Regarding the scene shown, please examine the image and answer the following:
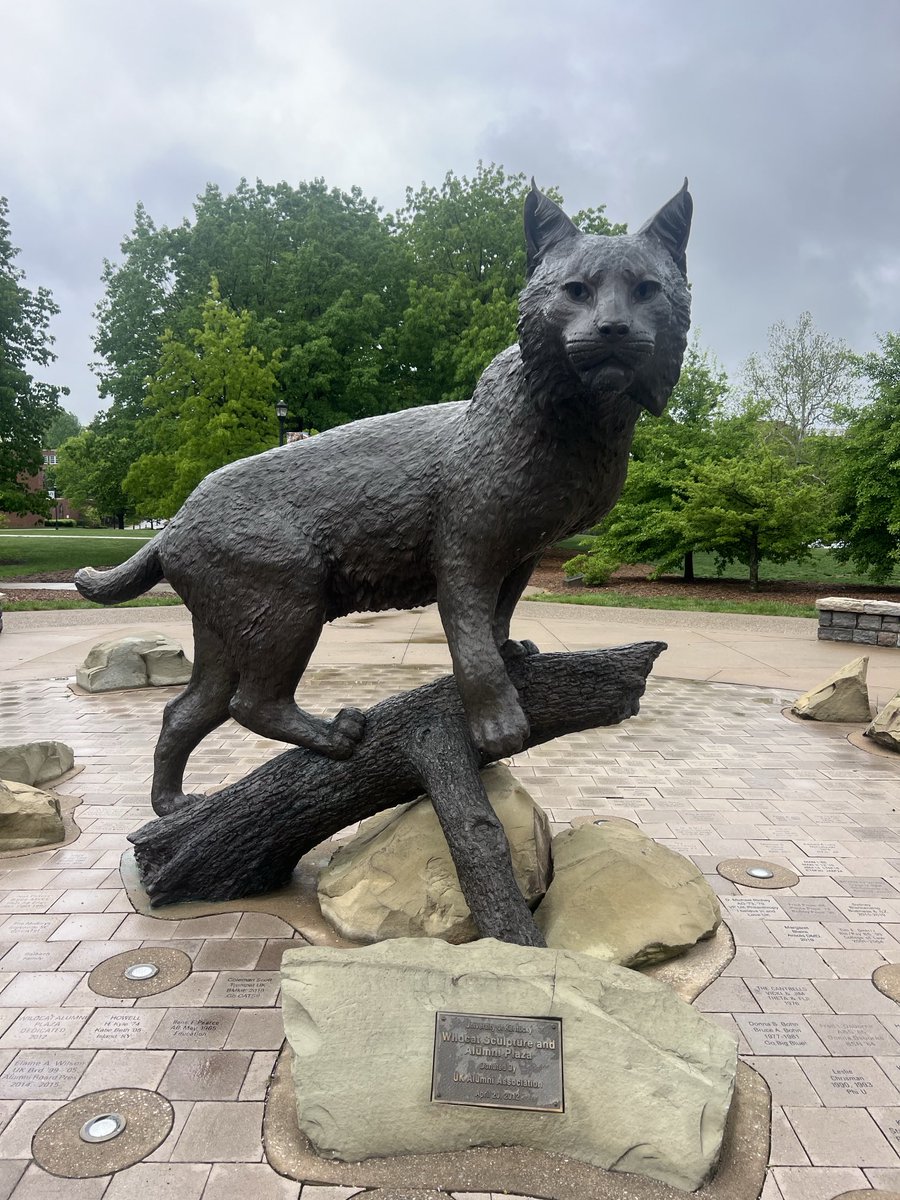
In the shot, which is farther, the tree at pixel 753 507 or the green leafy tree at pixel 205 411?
the green leafy tree at pixel 205 411

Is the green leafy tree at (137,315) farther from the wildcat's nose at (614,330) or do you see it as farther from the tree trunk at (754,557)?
the wildcat's nose at (614,330)

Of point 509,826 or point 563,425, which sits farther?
point 509,826

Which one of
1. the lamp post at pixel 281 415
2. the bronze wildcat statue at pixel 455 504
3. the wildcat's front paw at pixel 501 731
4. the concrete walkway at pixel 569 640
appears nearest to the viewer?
the bronze wildcat statue at pixel 455 504

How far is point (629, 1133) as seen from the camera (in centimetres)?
217

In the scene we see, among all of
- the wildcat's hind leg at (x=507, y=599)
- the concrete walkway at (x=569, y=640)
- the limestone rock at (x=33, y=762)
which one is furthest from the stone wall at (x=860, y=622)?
the limestone rock at (x=33, y=762)

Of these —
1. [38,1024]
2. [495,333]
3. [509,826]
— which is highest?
[495,333]

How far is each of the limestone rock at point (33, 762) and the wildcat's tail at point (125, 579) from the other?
2.16 meters

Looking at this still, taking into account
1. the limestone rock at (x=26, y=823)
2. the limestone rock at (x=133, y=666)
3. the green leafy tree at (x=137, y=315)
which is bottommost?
the limestone rock at (x=26, y=823)

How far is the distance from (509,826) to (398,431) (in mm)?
1814

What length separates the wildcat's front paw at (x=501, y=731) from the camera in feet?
9.55

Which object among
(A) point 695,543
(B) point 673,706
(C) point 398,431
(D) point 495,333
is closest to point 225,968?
(C) point 398,431

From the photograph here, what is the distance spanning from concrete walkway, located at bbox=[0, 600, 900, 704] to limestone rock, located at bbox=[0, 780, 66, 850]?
5.01 meters

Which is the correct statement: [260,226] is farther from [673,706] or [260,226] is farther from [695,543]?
[673,706]

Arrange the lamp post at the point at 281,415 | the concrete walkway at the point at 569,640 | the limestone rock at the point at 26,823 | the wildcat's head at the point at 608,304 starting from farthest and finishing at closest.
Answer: the lamp post at the point at 281,415 → the concrete walkway at the point at 569,640 → the limestone rock at the point at 26,823 → the wildcat's head at the point at 608,304
